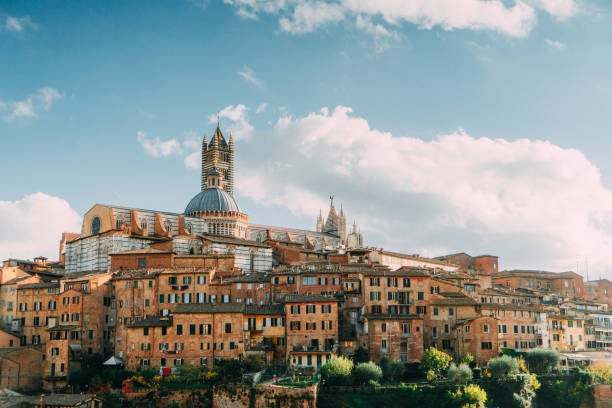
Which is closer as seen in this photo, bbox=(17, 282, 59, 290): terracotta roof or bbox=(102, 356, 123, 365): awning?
bbox=(102, 356, 123, 365): awning

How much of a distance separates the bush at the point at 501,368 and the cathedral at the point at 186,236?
32109 millimetres

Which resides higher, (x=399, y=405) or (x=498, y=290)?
(x=498, y=290)

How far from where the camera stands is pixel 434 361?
6375 centimetres

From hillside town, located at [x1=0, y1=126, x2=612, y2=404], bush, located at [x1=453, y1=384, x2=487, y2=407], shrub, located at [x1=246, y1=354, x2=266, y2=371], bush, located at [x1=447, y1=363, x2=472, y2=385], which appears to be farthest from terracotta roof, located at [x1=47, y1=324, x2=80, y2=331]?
bush, located at [x1=453, y1=384, x2=487, y2=407]

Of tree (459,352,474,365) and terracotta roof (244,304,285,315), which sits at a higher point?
terracotta roof (244,304,285,315)

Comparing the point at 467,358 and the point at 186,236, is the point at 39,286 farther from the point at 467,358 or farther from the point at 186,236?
the point at 467,358

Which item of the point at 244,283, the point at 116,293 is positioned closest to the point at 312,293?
the point at 244,283

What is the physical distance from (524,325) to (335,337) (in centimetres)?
2284

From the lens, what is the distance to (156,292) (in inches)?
2788

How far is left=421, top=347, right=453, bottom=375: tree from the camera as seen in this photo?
63.8 metres

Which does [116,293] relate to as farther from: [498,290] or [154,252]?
[498,290]

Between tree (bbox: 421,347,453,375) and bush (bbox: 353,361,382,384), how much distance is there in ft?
18.2

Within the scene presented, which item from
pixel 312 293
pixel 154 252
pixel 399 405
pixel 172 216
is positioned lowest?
pixel 399 405

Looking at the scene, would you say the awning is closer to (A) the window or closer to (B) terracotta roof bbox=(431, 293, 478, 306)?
(A) the window
